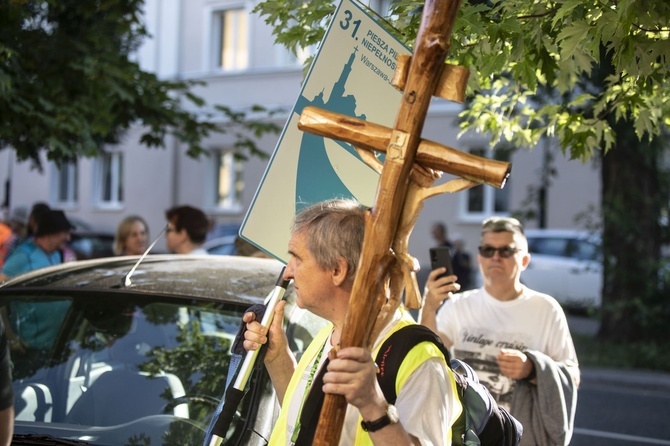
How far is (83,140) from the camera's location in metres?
8.30

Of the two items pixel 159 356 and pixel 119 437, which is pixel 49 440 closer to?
pixel 119 437

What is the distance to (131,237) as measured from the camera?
27.4ft

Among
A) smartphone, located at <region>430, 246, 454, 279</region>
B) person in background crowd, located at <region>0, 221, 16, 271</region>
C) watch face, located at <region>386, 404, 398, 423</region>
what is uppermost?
smartphone, located at <region>430, 246, 454, 279</region>

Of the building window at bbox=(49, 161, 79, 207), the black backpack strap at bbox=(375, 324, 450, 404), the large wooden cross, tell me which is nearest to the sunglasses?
the black backpack strap at bbox=(375, 324, 450, 404)

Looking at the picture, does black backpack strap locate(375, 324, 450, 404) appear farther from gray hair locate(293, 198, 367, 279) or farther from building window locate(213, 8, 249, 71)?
building window locate(213, 8, 249, 71)

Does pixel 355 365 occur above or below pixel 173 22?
below

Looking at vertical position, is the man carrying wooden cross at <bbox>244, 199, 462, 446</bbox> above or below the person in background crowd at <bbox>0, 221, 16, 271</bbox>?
above

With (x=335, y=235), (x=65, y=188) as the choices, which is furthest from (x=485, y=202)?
(x=335, y=235)

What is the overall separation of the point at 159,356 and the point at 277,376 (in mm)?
1150

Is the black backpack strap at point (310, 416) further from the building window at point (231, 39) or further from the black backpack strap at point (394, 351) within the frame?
the building window at point (231, 39)

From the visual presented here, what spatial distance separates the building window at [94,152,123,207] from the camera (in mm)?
28453

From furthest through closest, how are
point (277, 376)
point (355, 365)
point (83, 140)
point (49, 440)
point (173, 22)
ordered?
point (173, 22) → point (83, 140) → point (49, 440) → point (277, 376) → point (355, 365)

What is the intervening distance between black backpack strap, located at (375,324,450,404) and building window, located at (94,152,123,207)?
26689 mm

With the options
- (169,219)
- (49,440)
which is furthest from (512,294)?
(169,219)
